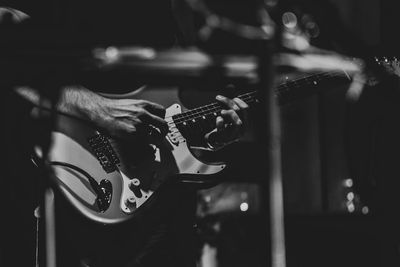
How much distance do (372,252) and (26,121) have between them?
151 cm

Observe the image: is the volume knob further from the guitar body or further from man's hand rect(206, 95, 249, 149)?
man's hand rect(206, 95, 249, 149)

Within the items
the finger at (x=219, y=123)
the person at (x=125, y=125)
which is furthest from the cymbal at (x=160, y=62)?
the finger at (x=219, y=123)

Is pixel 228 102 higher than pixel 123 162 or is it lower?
higher

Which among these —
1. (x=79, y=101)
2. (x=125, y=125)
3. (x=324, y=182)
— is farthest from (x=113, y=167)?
(x=324, y=182)

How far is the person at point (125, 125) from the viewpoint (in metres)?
1.61

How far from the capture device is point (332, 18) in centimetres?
114

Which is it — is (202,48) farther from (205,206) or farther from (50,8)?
(205,206)

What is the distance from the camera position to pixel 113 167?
1.68 metres

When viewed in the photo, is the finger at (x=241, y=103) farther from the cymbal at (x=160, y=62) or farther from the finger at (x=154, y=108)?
the cymbal at (x=160, y=62)

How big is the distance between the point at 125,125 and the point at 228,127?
0.37m

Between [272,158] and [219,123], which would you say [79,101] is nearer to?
[219,123]

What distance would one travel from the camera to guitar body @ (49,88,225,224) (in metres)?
1.61

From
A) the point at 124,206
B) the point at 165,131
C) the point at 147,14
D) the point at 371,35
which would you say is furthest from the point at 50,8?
the point at 371,35

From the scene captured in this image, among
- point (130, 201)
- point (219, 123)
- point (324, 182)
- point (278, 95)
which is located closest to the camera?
point (130, 201)
